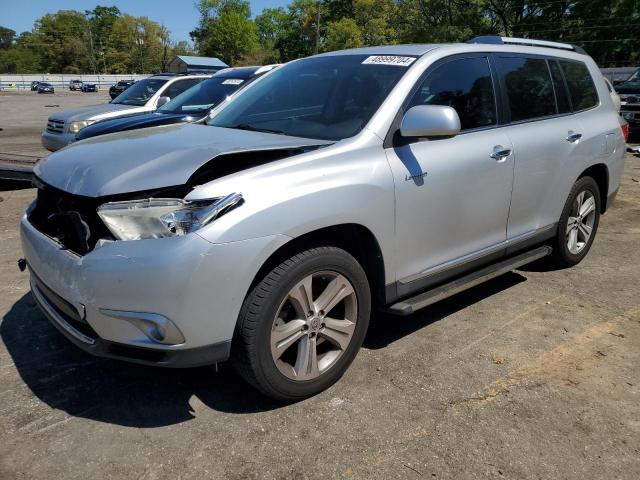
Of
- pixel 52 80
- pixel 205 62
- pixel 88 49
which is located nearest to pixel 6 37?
pixel 88 49

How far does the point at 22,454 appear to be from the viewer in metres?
2.44

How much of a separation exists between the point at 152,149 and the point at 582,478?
2.59m

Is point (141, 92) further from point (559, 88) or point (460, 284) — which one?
point (460, 284)

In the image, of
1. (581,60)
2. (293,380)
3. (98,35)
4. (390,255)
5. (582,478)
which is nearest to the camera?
(582,478)

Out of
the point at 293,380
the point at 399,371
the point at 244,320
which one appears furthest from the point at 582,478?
the point at 244,320

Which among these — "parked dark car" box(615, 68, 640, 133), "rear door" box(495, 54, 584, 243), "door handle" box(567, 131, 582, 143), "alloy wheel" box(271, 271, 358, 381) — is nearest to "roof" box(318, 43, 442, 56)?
"rear door" box(495, 54, 584, 243)

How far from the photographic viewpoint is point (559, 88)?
4402 millimetres

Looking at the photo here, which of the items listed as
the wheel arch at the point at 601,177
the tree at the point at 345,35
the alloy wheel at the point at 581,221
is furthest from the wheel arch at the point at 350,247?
the tree at the point at 345,35

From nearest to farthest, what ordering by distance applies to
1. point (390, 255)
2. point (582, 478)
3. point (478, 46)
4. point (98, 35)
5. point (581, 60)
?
point (582, 478)
point (390, 255)
point (478, 46)
point (581, 60)
point (98, 35)

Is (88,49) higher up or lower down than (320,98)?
higher up

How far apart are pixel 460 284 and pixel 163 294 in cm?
199

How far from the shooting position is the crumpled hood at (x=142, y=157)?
2.50 metres

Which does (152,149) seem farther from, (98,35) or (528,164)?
(98,35)

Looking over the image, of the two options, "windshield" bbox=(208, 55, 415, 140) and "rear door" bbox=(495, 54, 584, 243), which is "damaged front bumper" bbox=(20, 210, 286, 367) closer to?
"windshield" bbox=(208, 55, 415, 140)
